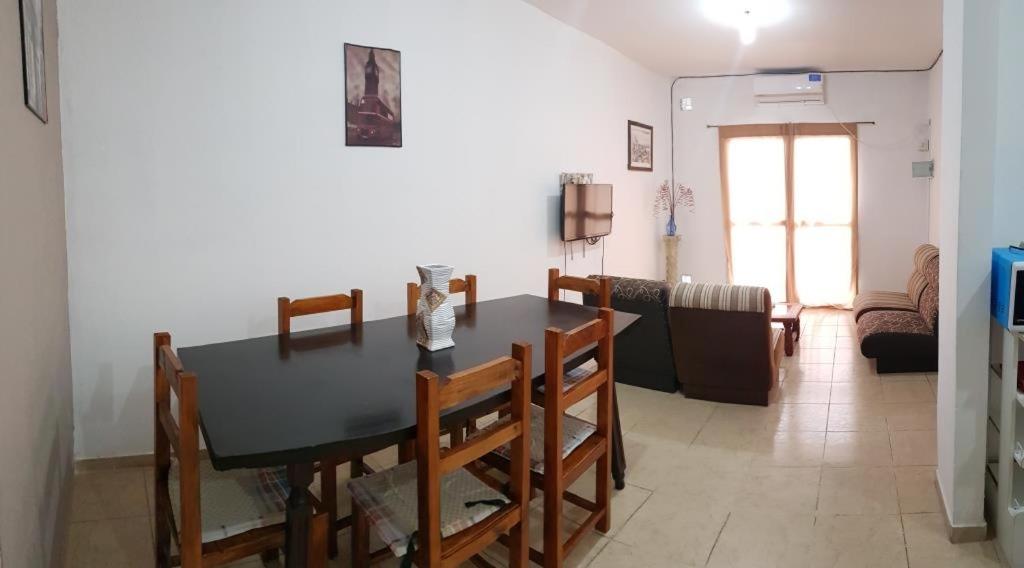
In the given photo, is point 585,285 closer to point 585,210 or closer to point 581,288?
point 581,288

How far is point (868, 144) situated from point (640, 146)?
249 centimetres

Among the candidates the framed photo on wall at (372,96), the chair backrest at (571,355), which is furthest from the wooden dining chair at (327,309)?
the framed photo on wall at (372,96)

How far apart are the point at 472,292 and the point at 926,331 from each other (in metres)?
3.32

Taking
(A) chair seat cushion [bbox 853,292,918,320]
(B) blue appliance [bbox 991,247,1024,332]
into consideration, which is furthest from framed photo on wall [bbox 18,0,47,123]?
(A) chair seat cushion [bbox 853,292,918,320]

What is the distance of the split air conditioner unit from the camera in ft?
22.7

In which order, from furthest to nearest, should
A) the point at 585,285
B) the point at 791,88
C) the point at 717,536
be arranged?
1. the point at 791,88
2. the point at 585,285
3. the point at 717,536

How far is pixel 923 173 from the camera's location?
661 centimetres

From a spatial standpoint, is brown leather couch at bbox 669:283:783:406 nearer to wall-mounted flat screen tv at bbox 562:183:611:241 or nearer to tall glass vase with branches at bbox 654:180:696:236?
wall-mounted flat screen tv at bbox 562:183:611:241

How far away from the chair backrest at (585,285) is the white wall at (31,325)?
78.0 inches

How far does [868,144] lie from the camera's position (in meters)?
7.06

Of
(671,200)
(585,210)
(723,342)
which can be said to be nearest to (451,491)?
(723,342)

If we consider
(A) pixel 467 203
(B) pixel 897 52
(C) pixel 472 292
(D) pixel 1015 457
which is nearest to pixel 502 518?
(C) pixel 472 292

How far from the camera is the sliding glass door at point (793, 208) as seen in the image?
7.16 metres

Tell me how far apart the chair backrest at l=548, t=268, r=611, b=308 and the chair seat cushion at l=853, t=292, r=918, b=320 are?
3450mm
